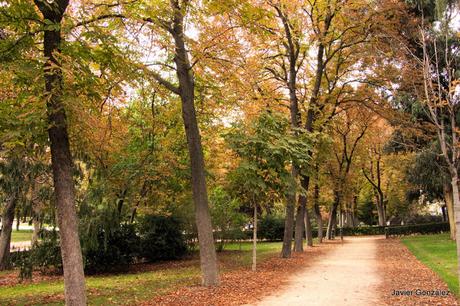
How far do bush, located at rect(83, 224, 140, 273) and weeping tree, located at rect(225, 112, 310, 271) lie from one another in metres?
5.20

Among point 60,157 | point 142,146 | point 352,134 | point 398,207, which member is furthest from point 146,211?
point 398,207

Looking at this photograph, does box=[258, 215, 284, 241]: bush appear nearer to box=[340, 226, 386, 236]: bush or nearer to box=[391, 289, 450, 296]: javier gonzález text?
box=[340, 226, 386, 236]: bush

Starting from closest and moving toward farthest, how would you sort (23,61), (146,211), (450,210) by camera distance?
(23,61), (146,211), (450,210)

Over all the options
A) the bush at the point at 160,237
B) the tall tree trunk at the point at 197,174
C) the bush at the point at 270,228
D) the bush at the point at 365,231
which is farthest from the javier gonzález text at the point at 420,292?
the bush at the point at 365,231

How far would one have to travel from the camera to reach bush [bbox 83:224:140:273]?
594 inches

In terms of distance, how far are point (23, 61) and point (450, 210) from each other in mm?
26021

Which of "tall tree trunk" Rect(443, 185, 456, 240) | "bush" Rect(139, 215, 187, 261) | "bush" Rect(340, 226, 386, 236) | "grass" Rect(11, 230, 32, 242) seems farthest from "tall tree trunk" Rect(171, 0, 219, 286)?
"bush" Rect(340, 226, 386, 236)

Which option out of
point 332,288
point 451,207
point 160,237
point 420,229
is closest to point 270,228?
point 420,229

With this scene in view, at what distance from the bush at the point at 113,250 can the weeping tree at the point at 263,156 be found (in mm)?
5204

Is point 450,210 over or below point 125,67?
below

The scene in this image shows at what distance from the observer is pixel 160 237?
1920 cm

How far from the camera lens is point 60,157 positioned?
23.6ft

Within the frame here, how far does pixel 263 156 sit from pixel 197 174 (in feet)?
9.66

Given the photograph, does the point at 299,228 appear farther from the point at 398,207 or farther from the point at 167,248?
the point at 398,207
